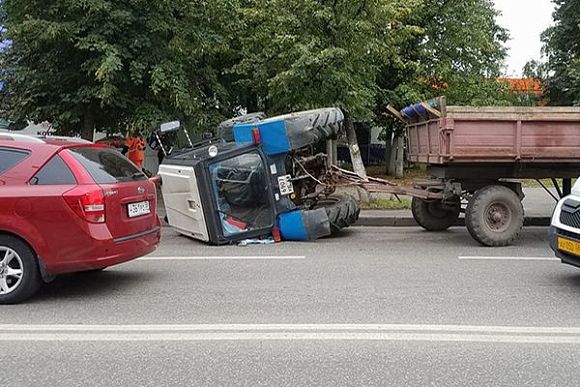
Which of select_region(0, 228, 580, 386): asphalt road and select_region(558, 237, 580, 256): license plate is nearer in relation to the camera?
select_region(0, 228, 580, 386): asphalt road

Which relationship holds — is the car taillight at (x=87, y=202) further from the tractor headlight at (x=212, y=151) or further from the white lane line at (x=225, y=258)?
the tractor headlight at (x=212, y=151)

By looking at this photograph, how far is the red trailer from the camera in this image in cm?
919

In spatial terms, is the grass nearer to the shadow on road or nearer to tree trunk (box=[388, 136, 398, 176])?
the shadow on road

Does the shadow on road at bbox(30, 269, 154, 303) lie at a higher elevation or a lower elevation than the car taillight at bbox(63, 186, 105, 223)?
lower

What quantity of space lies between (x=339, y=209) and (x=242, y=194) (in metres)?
1.70

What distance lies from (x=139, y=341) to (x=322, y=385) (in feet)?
5.70

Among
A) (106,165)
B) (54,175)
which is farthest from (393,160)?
(54,175)

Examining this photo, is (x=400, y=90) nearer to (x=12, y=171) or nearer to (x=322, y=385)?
(x=12, y=171)

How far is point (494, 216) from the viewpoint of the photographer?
31.2ft

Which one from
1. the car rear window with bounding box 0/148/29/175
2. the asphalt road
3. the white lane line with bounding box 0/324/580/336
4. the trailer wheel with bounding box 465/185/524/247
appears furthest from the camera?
the trailer wheel with bounding box 465/185/524/247

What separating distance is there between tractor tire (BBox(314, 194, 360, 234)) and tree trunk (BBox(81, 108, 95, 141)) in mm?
6909

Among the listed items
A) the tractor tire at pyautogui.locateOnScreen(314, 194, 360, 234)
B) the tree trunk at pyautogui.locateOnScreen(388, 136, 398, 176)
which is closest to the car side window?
the tractor tire at pyautogui.locateOnScreen(314, 194, 360, 234)

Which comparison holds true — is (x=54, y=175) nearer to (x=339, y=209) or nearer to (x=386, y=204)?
(x=339, y=209)

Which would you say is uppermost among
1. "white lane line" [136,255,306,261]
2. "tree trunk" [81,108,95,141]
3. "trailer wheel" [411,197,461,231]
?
"tree trunk" [81,108,95,141]
